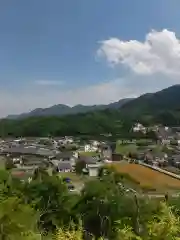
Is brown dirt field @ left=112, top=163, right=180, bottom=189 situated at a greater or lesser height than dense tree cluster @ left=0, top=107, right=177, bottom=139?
lesser

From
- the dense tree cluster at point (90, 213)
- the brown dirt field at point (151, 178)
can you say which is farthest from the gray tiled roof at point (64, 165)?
the dense tree cluster at point (90, 213)

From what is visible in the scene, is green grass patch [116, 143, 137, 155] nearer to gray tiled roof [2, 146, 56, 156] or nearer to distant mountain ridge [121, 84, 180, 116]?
gray tiled roof [2, 146, 56, 156]

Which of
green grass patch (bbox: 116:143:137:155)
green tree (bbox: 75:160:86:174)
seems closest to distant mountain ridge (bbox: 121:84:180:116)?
green grass patch (bbox: 116:143:137:155)

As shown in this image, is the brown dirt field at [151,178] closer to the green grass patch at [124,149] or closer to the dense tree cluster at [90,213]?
the dense tree cluster at [90,213]

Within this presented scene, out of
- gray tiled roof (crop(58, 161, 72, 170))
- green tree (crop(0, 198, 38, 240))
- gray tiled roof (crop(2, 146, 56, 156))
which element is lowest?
gray tiled roof (crop(58, 161, 72, 170))

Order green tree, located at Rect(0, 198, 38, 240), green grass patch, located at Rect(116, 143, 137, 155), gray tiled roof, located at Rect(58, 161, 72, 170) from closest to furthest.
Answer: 1. green tree, located at Rect(0, 198, 38, 240)
2. gray tiled roof, located at Rect(58, 161, 72, 170)
3. green grass patch, located at Rect(116, 143, 137, 155)

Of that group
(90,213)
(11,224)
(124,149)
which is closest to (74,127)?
(124,149)

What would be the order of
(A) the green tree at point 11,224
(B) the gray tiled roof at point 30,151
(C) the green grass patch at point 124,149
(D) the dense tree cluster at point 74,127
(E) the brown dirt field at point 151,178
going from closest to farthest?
1. (A) the green tree at point 11,224
2. (E) the brown dirt field at point 151,178
3. (C) the green grass patch at point 124,149
4. (B) the gray tiled roof at point 30,151
5. (D) the dense tree cluster at point 74,127

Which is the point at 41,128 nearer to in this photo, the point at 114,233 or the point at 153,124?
the point at 153,124
